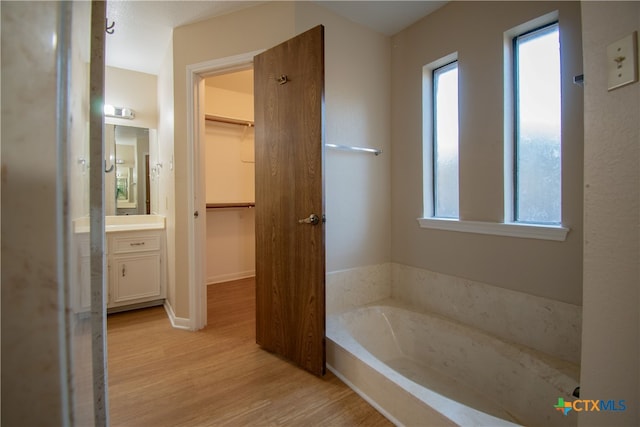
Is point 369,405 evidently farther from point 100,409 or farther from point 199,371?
point 100,409

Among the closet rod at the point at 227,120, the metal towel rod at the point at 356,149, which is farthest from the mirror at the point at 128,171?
the metal towel rod at the point at 356,149

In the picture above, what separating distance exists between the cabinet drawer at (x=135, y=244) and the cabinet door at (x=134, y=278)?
0.06m

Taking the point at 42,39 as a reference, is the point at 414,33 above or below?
above

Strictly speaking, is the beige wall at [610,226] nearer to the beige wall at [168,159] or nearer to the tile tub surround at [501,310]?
the tile tub surround at [501,310]

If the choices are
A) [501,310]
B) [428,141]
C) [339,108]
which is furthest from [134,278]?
[501,310]

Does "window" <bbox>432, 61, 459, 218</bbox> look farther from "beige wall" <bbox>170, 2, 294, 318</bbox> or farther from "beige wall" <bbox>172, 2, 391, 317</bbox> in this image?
"beige wall" <bbox>170, 2, 294, 318</bbox>

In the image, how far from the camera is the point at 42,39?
267 millimetres

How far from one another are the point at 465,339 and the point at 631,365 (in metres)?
1.18

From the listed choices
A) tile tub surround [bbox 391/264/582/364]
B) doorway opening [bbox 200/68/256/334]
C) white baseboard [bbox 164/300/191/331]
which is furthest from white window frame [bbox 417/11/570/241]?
doorway opening [bbox 200/68/256/334]

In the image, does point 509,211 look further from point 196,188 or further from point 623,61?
point 196,188

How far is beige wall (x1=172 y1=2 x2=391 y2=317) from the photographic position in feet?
6.93

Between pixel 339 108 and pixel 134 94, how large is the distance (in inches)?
97.3

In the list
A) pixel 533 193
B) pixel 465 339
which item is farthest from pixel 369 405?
→ pixel 533 193

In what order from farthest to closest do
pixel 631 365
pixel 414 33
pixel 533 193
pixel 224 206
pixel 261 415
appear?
pixel 224 206 → pixel 414 33 → pixel 533 193 → pixel 261 415 → pixel 631 365
